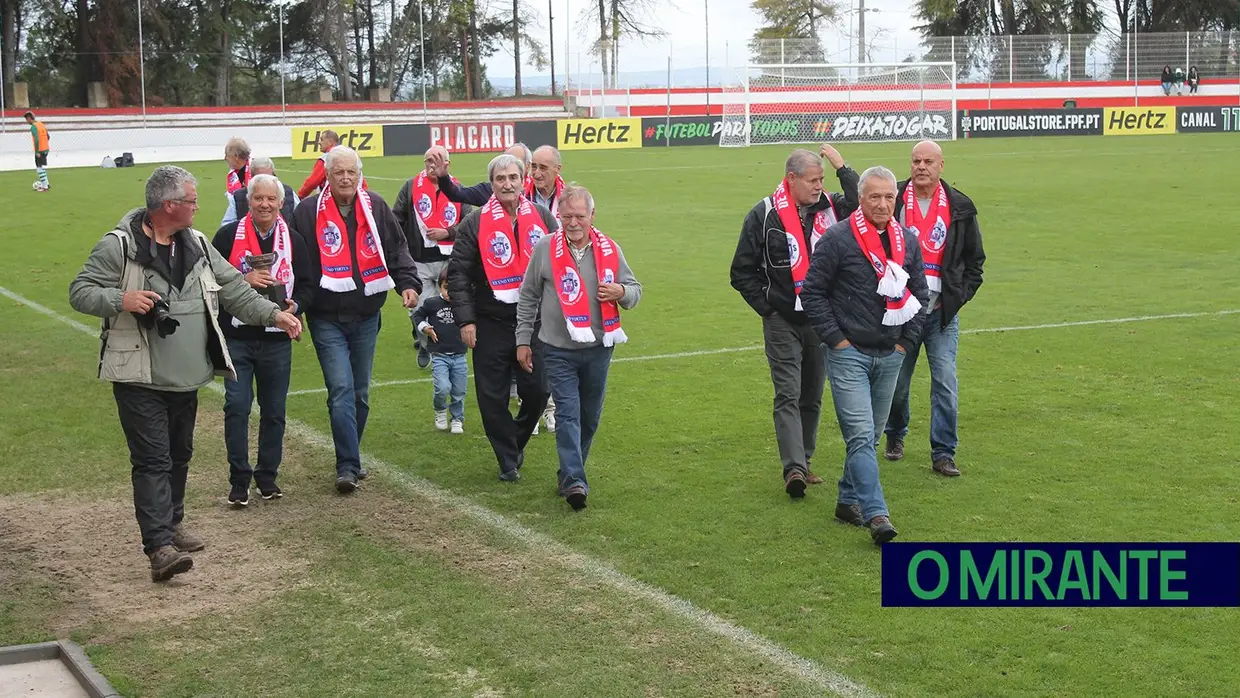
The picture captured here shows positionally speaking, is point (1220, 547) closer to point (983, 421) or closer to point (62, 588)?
point (983, 421)

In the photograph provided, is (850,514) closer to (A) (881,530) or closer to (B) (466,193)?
(A) (881,530)

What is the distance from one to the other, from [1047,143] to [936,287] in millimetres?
37193

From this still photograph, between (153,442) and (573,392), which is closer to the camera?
(153,442)

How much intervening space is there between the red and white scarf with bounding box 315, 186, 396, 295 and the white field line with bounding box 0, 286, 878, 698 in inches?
49.9

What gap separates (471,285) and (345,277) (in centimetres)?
78

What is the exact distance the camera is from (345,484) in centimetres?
836

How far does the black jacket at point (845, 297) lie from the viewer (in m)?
7.20

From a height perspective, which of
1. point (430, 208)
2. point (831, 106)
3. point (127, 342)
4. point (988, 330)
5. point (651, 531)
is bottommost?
point (651, 531)

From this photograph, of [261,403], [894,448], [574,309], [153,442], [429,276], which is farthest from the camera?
[429,276]

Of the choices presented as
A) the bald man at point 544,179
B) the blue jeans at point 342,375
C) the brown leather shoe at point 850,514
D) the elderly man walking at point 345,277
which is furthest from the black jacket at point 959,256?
the blue jeans at point 342,375

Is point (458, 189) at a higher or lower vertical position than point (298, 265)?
higher

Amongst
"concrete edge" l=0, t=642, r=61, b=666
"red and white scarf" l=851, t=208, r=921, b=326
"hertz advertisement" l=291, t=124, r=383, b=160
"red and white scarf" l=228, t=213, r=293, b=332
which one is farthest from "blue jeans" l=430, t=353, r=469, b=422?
"hertz advertisement" l=291, t=124, r=383, b=160

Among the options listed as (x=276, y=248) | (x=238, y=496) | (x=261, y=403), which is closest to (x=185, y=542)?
(x=238, y=496)

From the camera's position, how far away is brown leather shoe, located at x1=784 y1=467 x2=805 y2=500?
8070mm
